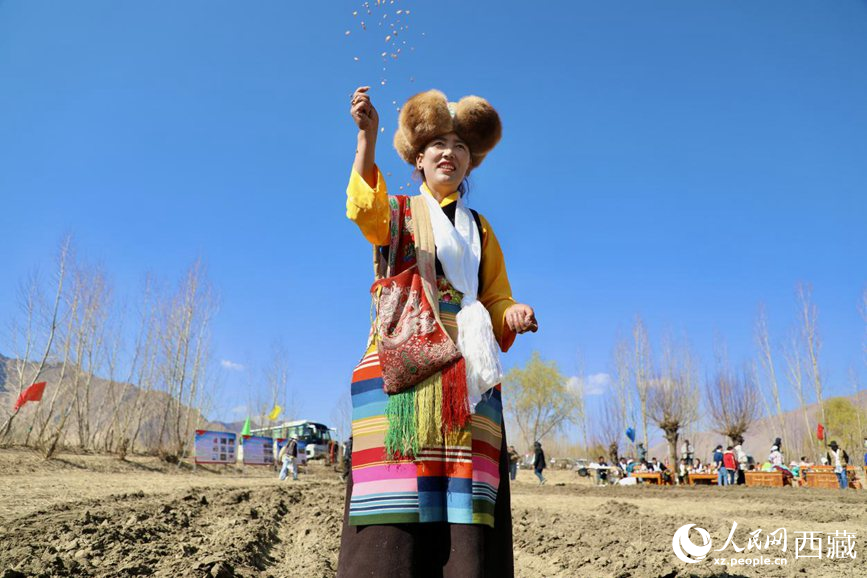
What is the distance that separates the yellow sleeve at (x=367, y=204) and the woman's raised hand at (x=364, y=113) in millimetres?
137

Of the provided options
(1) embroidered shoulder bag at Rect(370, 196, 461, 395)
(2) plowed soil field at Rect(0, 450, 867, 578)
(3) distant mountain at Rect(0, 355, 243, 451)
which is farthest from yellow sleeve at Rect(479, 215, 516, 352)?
→ (3) distant mountain at Rect(0, 355, 243, 451)

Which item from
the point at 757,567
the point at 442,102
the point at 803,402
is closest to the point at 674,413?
the point at 803,402

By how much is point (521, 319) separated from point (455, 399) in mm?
378

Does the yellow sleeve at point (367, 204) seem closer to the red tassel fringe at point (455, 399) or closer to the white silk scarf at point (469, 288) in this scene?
the white silk scarf at point (469, 288)

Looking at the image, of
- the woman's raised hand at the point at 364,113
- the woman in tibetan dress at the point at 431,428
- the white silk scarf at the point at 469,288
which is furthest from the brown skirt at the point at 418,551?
the woman's raised hand at the point at 364,113

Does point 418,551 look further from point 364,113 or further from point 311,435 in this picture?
point 311,435

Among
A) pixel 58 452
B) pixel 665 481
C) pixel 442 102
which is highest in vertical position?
pixel 442 102

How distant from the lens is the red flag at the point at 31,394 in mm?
17266

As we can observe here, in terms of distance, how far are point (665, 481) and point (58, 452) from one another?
20.3m

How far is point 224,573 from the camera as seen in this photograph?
3.63m

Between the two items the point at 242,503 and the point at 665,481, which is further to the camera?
the point at 665,481

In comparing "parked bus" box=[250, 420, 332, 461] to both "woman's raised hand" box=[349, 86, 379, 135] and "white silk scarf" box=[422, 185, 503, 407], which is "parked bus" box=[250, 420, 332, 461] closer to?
"white silk scarf" box=[422, 185, 503, 407]

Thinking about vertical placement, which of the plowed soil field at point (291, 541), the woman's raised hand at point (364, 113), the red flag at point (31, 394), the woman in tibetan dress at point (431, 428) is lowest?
the plowed soil field at point (291, 541)

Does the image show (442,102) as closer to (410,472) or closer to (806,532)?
(410,472)
